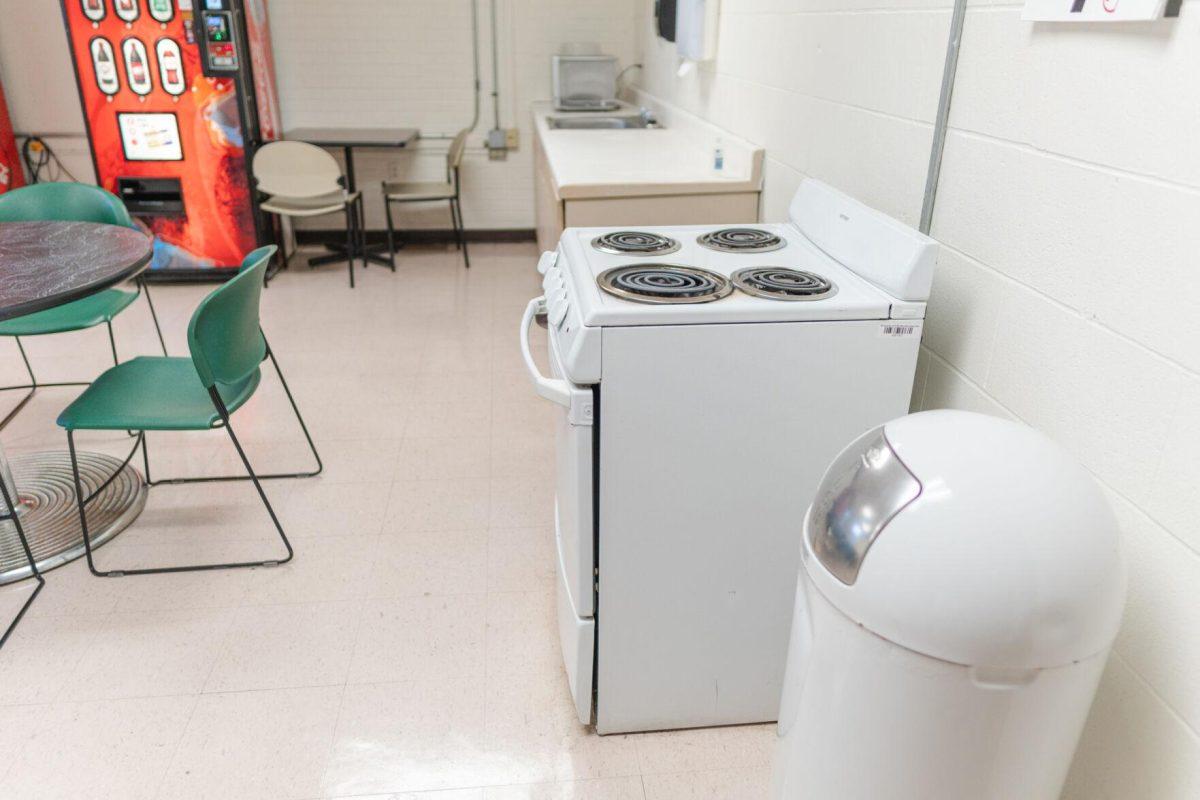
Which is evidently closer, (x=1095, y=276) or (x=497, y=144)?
(x=1095, y=276)

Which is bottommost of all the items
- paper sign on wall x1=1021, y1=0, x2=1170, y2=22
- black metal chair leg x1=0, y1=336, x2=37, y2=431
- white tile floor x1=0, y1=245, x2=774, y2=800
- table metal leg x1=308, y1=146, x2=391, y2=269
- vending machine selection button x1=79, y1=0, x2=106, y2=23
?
white tile floor x1=0, y1=245, x2=774, y2=800

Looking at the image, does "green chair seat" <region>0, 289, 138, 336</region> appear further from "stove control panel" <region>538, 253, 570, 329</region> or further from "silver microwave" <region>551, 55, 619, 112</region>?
"silver microwave" <region>551, 55, 619, 112</region>

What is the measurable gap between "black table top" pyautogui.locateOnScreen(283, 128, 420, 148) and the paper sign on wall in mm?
4024

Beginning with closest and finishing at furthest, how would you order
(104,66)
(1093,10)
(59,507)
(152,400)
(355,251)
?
(1093,10), (152,400), (59,507), (104,66), (355,251)

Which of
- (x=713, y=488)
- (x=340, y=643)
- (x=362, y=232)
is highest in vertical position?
(x=713, y=488)

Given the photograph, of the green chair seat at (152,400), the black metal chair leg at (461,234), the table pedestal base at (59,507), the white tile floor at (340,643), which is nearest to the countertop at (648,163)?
the white tile floor at (340,643)

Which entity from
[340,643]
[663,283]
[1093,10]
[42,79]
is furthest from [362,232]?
[1093,10]

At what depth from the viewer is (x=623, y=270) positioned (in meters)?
1.66

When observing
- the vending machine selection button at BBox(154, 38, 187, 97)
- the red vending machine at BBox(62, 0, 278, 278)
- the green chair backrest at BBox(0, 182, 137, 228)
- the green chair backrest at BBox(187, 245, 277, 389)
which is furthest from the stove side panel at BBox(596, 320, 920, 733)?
the vending machine selection button at BBox(154, 38, 187, 97)

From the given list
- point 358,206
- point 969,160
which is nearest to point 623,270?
point 969,160

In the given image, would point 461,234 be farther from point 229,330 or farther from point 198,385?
point 229,330

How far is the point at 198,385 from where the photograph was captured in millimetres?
2312

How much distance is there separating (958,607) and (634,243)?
1.18 m

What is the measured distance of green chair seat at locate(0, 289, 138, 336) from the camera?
2.67 metres
